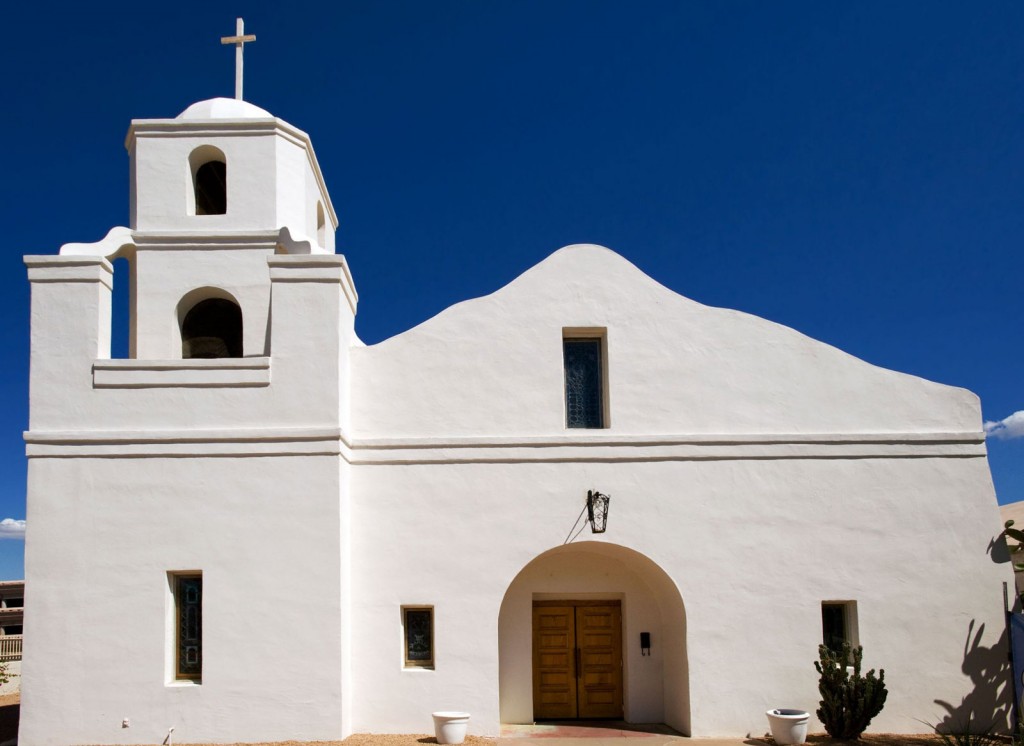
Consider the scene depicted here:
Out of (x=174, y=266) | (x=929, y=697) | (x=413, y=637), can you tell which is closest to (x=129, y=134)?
(x=174, y=266)

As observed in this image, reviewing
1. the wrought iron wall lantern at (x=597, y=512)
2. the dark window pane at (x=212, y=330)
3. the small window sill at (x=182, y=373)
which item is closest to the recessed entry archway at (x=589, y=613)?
the wrought iron wall lantern at (x=597, y=512)

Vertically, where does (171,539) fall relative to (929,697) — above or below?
above

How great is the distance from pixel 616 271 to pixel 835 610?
5741mm

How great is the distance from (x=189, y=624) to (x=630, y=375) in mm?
6857

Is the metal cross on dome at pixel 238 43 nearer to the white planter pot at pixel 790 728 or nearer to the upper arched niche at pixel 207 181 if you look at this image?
the upper arched niche at pixel 207 181

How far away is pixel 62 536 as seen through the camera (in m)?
12.5

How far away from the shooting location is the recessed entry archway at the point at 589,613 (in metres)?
14.2

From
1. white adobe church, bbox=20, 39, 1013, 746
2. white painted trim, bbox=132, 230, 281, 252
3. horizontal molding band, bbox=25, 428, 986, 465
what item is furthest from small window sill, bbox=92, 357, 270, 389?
white painted trim, bbox=132, 230, 281, 252

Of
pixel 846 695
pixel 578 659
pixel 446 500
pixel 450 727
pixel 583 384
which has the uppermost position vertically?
pixel 583 384

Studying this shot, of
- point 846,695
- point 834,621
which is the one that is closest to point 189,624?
point 846,695

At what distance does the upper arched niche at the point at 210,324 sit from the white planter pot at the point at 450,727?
19.9 ft

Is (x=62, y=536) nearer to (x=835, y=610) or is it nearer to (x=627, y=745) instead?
(x=627, y=745)

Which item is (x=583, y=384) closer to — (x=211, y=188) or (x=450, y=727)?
(x=450, y=727)

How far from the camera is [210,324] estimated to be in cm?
1470
